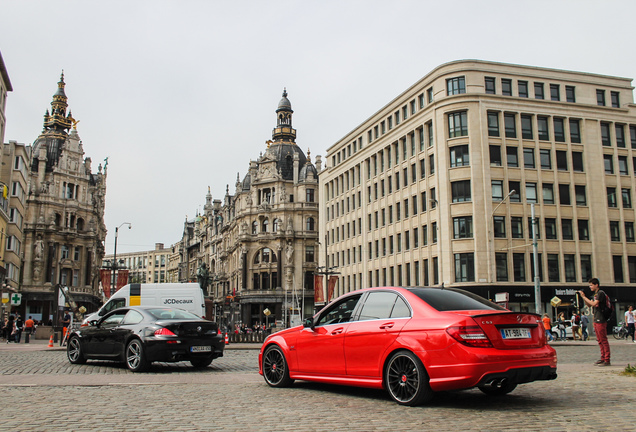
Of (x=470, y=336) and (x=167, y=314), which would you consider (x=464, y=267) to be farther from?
(x=470, y=336)

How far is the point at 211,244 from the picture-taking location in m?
117

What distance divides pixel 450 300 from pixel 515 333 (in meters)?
0.91

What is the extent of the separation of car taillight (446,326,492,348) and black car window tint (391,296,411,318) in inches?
32.1

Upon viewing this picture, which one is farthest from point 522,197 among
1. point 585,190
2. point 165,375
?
point 165,375

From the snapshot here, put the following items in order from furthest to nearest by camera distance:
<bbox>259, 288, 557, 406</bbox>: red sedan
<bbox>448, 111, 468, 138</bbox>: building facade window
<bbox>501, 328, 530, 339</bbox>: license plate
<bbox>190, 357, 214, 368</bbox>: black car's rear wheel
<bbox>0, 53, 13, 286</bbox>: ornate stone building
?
<bbox>448, 111, 468, 138</bbox>: building facade window, <bbox>0, 53, 13, 286</bbox>: ornate stone building, <bbox>190, 357, 214, 368</bbox>: black car's rear wheel, <bbox>501, 328, 530, 339</bbox>: license plate, <bbox>259, 288, 557, 406</bbox>: red sedan

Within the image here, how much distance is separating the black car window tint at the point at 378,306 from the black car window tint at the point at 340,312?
0.26m

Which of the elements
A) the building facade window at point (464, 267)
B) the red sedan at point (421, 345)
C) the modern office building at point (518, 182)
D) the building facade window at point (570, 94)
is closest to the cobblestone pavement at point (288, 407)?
the red sedan at point (421, 345)

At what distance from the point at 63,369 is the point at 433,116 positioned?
133 feet

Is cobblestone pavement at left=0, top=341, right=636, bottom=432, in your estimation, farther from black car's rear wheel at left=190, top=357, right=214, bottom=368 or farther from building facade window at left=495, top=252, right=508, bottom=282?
building facade window at left=495, top=252, right=508, bottom=282

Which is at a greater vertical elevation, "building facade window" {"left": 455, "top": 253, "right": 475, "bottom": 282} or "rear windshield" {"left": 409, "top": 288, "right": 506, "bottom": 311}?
"building facade window" {"left": 455, "top": 253, "right": 475, "bottom": 282}

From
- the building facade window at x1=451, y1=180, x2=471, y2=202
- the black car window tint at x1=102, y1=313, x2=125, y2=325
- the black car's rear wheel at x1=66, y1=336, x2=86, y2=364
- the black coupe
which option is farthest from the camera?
the building facade window at x1=451, y1=180, x2=471, y2=202

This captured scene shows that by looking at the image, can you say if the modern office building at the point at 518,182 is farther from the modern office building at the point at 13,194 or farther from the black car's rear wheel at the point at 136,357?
the black car's rear wheel at the point at 136,357

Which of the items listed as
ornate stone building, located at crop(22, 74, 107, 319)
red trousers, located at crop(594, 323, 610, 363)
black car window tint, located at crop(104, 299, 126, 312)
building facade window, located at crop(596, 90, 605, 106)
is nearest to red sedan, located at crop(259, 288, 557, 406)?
red trousers, located at crop(594, 323, 610, 363)

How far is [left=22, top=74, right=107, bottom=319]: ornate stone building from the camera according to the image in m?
75.9
